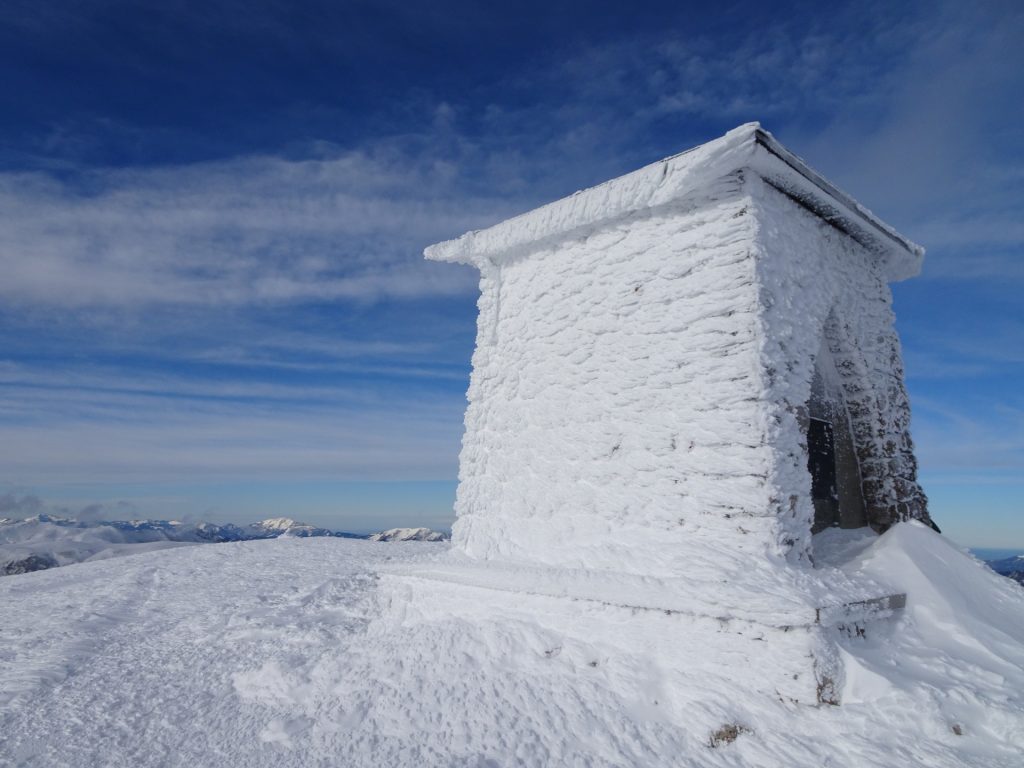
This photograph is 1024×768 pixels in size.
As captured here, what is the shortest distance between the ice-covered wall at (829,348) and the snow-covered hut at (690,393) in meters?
0.02

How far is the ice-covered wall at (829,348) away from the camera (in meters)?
4.69

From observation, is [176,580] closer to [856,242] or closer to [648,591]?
[648,591]

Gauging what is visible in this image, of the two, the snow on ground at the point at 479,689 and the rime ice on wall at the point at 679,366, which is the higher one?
the rime ice on wall at the point at 679,366

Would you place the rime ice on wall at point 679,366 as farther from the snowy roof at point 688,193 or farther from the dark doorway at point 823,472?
the dark doorway at point 823,472

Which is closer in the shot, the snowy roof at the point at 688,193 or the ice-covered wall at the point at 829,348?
the ice-covered wall at the point at 829,348

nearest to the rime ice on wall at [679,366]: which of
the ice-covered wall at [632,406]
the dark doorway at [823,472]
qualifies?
the ice-covered wall at [632,406]

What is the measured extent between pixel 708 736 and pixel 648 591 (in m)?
1.02

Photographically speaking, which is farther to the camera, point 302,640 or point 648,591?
point 302,640

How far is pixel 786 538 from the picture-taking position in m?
4.46

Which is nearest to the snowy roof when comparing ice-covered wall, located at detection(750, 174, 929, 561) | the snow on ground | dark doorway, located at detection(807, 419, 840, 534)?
ice-covered wall, located at detection(750, 174, 929, 561)

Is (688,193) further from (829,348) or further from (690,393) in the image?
(829,348)

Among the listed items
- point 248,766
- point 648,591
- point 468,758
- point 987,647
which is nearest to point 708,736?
point 648,591

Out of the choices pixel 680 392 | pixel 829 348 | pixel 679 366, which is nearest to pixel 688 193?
pixel 679 366

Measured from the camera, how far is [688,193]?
207 inches
